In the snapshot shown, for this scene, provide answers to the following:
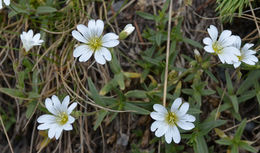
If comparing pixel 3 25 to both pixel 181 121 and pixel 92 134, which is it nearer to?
pixel 92 134

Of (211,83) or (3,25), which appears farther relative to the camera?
(3,25)

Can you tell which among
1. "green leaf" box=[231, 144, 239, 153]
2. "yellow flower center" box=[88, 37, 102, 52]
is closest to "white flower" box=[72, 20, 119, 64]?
"yellow flower center" box=[88, 37, 102, 52]

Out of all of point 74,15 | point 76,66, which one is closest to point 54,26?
point 74,15

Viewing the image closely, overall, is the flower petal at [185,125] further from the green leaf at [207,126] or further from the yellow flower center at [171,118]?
the green leaf at [207,126]

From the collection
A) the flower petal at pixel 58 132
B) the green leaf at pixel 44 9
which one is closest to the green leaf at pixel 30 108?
the flower petal at pixel 58 132

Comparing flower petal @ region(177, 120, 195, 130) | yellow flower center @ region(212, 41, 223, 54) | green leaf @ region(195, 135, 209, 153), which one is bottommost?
green leaf @ region(195, 135, 209, 153)

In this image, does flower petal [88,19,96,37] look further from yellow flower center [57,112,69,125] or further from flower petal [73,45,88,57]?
yellow flower center [57,112,69,125]
